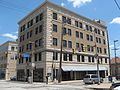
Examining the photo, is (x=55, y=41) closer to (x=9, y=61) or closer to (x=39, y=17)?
(x=39, y=17)

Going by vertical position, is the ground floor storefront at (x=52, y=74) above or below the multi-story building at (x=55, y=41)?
below

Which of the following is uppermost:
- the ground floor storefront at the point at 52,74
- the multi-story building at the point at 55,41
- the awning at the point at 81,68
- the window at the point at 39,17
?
the window at the point at 39,17

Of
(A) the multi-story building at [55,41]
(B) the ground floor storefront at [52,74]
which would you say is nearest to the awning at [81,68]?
(A) the multi-story building at [55,41]

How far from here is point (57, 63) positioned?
139 ft

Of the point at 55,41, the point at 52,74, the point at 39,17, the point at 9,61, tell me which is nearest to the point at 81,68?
the point at 52,74

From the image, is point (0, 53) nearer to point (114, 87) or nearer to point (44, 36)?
point (44, 36)

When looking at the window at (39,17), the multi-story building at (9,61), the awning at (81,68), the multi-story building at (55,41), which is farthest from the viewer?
the multi-story building at (9,61)

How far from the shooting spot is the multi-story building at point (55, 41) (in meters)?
41.6

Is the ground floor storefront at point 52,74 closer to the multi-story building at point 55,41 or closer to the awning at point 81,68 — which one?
the multi-story building at point 55,41

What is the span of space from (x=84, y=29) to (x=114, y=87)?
41.6m

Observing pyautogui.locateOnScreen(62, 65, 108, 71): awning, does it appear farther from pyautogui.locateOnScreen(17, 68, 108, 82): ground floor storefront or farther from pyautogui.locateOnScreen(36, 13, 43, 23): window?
pyautogui.locateOnScreen(36, 13, 43, 23): window

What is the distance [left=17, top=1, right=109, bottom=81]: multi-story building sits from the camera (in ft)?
136

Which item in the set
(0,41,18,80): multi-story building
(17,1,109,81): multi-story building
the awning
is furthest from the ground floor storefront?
(0,41,18,80): multi-story building

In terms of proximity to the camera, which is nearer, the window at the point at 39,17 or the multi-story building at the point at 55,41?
the multi-story building at the point at 55,41
